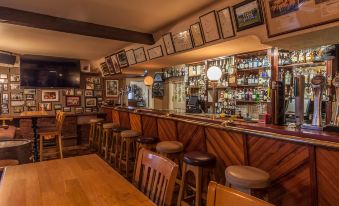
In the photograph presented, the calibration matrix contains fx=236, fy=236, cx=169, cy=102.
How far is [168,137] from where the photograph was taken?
3676mm

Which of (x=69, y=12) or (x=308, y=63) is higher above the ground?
(x=69, y=12)

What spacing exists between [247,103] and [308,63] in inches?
56.3

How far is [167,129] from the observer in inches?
144

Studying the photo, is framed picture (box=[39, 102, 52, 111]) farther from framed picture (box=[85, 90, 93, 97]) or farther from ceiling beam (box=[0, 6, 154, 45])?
ceiling beam (box=[0, 6, 154, 45])

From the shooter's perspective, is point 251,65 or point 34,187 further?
point 251,65

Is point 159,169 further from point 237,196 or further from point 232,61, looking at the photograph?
point 232,61

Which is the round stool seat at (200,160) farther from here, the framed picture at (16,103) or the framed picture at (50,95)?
the framed picture at (16,103)

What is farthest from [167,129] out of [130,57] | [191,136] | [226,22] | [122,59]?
[122,59]

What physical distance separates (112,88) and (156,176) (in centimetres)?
702

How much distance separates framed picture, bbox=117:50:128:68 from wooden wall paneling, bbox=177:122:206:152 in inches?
124

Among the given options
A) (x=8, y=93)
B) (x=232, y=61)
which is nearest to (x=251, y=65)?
(x=232, y=61)

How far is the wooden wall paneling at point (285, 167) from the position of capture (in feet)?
6.23

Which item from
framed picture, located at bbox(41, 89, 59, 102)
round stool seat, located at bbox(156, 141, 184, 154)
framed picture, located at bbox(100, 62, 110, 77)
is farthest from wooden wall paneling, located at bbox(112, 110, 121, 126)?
round stool seat, located at bbox(156, 141, 184, 154)

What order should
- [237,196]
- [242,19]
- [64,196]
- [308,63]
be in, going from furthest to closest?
[308,63] → [242,19] → [64,196] → [237,196]
